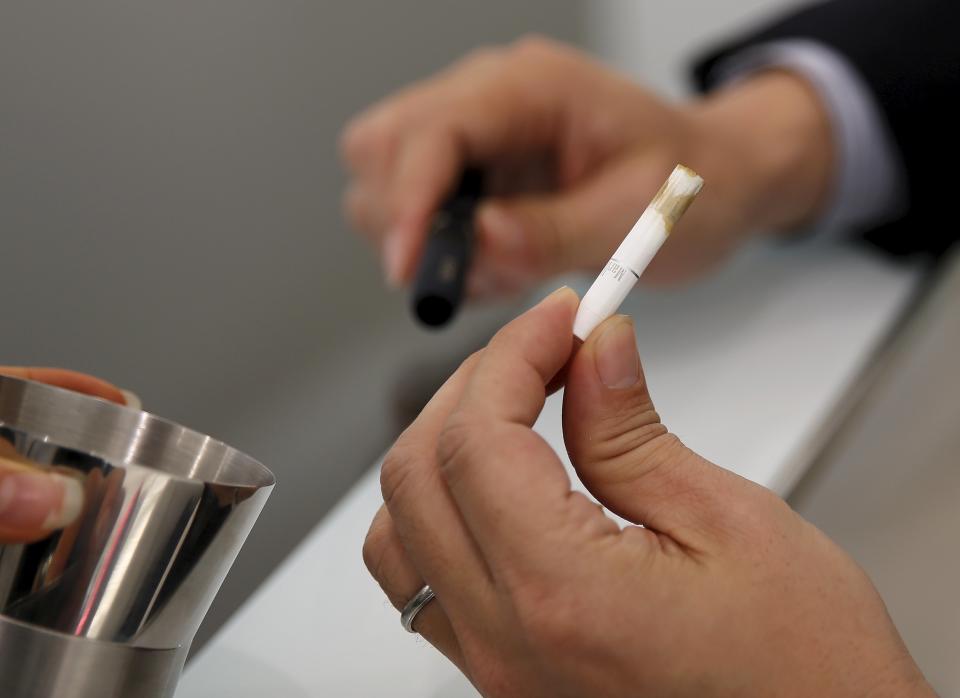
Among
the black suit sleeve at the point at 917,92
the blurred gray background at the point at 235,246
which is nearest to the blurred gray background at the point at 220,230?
the blurred gray background at the point at 235,246

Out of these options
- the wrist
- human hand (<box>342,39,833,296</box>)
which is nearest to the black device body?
human hand (<box>342,39,833,296</box>)

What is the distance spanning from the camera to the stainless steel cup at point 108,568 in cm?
17

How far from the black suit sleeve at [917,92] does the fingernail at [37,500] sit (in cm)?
41

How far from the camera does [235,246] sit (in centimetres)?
46

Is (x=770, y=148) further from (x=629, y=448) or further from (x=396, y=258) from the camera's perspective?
(x=629, y=448)

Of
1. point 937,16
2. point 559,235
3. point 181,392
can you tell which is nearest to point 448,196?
point 559,235

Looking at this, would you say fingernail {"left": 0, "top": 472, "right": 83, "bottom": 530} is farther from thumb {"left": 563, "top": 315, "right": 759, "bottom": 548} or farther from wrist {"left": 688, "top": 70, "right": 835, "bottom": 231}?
wrist {"left": 688, "top": 70, "right": 835, "bottom": 231}

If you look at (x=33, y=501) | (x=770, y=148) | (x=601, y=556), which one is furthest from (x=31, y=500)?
(x=770, y=148)

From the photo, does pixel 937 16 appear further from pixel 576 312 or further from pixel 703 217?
pixel 576 312

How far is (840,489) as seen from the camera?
327 mm

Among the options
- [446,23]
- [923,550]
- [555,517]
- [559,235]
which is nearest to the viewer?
[555,517]

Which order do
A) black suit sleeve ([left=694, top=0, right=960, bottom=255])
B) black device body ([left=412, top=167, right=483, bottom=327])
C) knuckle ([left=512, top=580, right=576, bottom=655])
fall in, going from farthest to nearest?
black suit sleeve ([left=694, top=0, right=960, bottom=255]) → black device body ([left=412, top=167, right=483, bottom=327]) → knuckle ([left=512, top=580, right=576, bottom=655])

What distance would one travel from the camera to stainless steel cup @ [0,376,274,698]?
17 cm

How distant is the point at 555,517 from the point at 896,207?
383 mm
